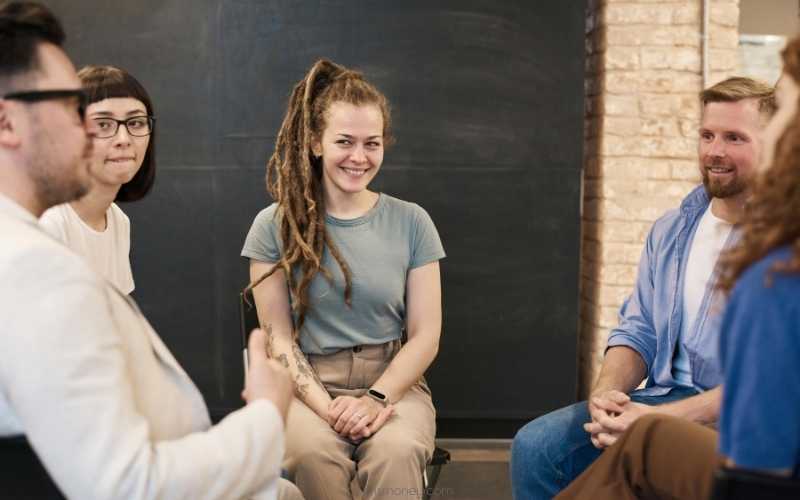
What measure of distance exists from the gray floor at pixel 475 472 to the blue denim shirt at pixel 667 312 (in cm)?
106

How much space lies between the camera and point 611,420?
208 centimetres

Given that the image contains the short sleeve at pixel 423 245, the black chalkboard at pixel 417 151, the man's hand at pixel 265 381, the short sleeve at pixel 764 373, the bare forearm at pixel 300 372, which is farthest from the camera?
the black chalkboard at pixel 417 151

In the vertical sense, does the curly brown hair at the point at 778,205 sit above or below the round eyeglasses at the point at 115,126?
below

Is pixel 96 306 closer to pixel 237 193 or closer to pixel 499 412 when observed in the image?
pixel 237 193

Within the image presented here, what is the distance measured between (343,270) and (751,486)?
1.52 metres

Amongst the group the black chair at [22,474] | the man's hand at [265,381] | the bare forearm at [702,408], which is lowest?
the bare forearm at [702,408]

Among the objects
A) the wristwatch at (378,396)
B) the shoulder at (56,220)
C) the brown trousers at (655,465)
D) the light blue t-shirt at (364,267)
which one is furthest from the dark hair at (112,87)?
the brown trousers at (655,465)

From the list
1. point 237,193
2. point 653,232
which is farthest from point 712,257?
point 237,193

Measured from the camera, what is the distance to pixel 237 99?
3.44m

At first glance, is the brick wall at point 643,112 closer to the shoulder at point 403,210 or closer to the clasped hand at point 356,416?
the shoulder at point 403,210

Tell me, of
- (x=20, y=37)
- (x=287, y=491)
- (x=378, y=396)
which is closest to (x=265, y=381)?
(x=287, y=491)

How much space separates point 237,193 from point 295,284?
1169 mm

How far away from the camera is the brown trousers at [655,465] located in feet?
4.78

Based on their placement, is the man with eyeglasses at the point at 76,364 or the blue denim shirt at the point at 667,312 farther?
the blue denim shirt at the point at 667,312
